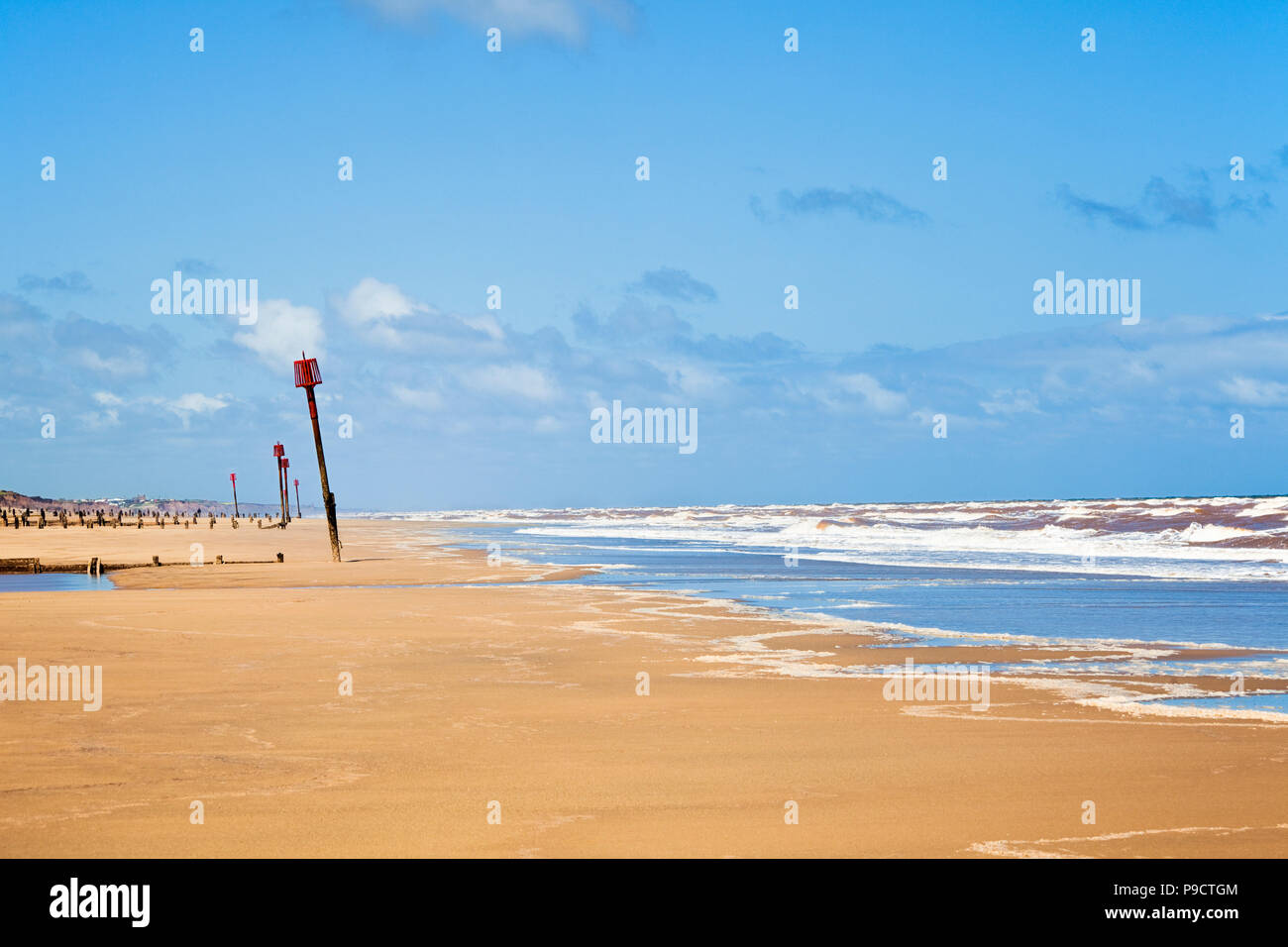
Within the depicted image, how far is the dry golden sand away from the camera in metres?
5.39

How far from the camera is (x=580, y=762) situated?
22.9 feet

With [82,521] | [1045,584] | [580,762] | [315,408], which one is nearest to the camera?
[580,762]

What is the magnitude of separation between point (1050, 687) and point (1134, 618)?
700 cm

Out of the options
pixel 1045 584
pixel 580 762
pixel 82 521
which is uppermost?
pixel 82 521

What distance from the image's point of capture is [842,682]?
10164 mm

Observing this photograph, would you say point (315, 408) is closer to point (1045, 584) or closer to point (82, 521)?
point (1045, 584)

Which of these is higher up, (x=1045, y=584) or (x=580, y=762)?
(x=580, y=762)

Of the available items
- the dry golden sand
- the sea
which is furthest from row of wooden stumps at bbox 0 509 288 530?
the dry golden sand

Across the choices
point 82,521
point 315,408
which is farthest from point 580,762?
point 82,521

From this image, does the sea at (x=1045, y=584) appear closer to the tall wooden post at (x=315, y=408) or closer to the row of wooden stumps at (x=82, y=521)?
the tall wooden post at (x=315, y=408)

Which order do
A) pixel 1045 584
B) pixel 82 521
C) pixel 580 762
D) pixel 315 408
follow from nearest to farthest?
pixel 580 762, pixel 1045 584, pixel 315 408, pixel 82 521
